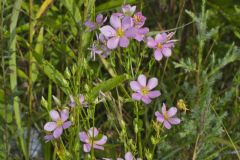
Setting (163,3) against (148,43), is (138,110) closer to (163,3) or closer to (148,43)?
(148,43)

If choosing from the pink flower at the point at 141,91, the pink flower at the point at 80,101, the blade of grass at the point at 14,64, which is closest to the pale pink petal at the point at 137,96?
the pink flower at the point at 141,91

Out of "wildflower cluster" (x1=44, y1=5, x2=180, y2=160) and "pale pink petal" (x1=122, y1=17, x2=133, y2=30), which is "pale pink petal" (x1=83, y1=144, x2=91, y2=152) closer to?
"wildflower cluster" (x1=44, y1=5, x2=180, y2=160)

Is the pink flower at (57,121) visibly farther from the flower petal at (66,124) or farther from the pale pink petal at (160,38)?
the pale pink petal at (160,38)

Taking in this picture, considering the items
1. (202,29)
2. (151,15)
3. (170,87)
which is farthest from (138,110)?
(151,15)

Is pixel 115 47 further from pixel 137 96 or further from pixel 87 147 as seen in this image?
pixel 87 147

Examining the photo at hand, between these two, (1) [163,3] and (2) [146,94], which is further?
(1) [163,3]

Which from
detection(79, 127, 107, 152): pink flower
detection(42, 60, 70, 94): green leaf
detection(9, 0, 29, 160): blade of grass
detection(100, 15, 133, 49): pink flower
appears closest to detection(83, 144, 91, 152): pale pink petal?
detection(79, 127, 107, 152): pink flower

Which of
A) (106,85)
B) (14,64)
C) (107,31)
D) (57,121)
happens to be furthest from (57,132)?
(14,64)
